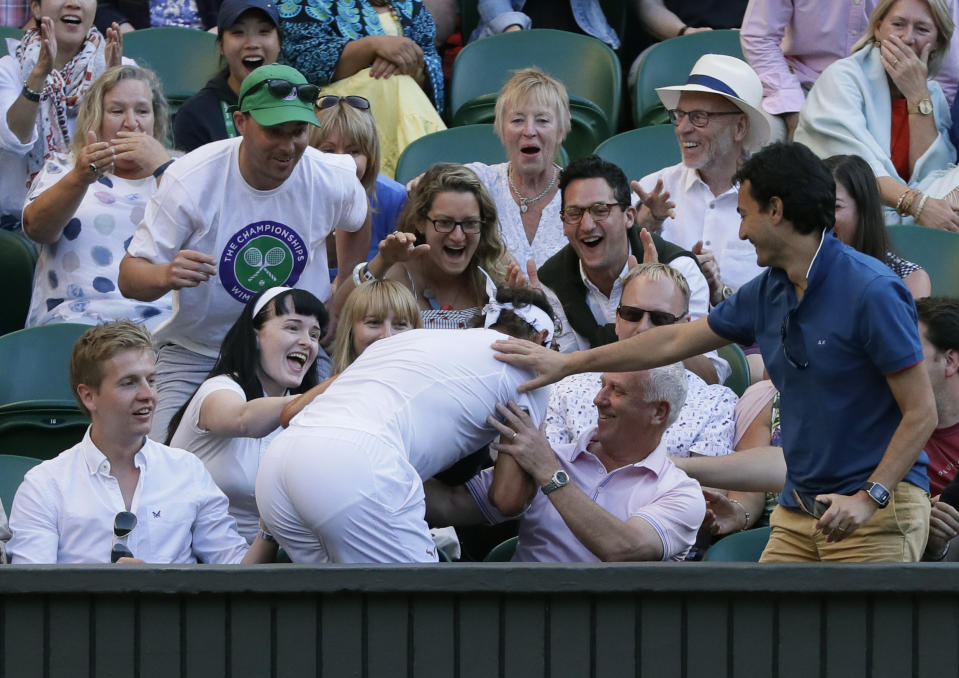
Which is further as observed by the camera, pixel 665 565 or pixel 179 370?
pixel 179 370

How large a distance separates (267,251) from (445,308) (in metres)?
0.63

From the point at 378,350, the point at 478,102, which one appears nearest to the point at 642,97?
the point at 478,102

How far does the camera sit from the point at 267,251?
15.2 ft

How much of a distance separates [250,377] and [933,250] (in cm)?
263

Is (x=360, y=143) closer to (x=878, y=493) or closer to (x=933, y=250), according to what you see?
(x=933, y=250)

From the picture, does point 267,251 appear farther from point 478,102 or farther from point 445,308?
point 478,102

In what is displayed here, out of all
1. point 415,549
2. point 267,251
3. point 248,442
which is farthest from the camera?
point 267,251

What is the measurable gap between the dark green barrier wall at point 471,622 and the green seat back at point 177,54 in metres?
4.66

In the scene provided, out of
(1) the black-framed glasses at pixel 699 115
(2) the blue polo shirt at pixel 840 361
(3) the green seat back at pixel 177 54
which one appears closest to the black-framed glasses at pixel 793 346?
(2) the blue polo shirt at pixel 840 361

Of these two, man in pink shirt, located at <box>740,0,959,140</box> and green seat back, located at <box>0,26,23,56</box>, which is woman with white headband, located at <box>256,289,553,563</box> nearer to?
man in pink shirt, located at <box>740,0,959,140</box>

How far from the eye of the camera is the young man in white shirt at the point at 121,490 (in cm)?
363

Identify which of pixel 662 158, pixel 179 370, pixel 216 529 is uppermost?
pixel 662 158

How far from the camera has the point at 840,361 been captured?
3.33 meters

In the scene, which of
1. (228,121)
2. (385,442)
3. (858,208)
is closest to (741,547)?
(385,442)
